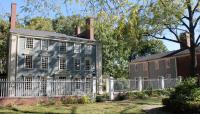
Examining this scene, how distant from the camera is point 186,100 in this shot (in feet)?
55.1

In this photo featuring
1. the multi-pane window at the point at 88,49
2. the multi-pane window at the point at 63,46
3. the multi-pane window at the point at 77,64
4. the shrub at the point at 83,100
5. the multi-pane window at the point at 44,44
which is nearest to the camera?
the shrub at the point at 83,100

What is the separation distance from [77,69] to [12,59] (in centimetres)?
949

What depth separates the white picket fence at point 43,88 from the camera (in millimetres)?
22281

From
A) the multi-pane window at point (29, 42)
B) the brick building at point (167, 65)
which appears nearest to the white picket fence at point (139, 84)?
the brick building at point (167, 65)

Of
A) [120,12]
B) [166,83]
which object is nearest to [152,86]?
[166,83]

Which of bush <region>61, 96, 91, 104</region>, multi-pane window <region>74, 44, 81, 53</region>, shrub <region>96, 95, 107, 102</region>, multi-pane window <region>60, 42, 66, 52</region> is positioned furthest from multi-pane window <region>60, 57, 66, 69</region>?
bush <region>61, 96, 91, 104</region>

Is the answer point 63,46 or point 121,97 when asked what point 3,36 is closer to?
point 63,46

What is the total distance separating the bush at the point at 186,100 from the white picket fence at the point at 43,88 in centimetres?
848

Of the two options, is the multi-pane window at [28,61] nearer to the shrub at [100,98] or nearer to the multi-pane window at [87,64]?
the multi-pane window at [87,64]

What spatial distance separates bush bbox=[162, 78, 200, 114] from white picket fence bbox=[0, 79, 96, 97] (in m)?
8.48

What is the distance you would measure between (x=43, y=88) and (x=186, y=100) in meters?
11.6

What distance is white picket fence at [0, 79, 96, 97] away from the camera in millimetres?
22281

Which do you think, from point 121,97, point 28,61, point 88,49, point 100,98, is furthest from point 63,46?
point 100,98

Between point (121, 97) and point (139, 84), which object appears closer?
point (121, 97)
